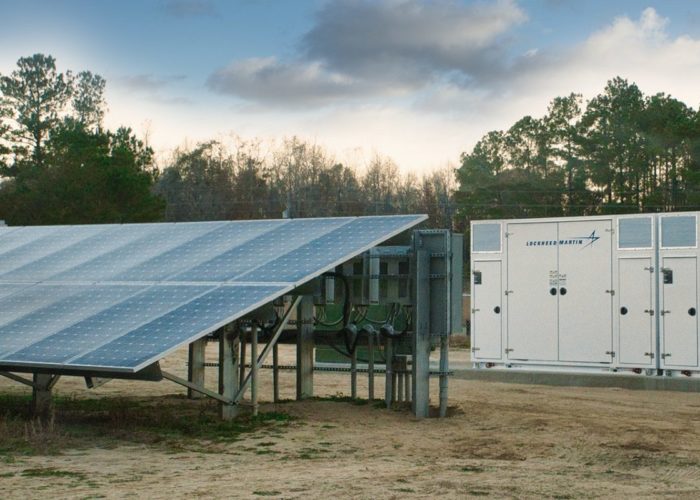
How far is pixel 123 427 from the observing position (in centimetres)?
1438

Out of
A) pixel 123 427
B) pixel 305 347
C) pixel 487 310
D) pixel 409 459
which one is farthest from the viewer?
pixel 487 310

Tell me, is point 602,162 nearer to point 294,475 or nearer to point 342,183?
point 342,183

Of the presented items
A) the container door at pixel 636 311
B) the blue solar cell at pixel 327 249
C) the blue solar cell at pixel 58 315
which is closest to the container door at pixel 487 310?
the container door at pixel 636 311

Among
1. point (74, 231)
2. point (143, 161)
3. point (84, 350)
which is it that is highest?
point (143, 161)

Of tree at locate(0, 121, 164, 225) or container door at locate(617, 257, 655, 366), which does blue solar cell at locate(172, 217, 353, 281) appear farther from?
tree at locate(0, 121, 164, 225)

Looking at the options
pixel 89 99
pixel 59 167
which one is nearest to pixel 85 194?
pixel 59 167

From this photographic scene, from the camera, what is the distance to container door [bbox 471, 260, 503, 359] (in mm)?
22062

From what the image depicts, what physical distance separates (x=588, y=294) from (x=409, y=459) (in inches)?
386

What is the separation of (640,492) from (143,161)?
52179 millimetres

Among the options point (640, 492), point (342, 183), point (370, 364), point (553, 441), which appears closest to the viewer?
point (640, 492)

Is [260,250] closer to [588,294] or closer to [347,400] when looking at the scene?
[347,400]

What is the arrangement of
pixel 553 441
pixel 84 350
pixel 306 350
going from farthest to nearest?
1. pixel 306 350
2. pixel 553 441
3. pixel 84 350

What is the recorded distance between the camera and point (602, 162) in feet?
202

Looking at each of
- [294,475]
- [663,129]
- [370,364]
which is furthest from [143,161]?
[294,475]
